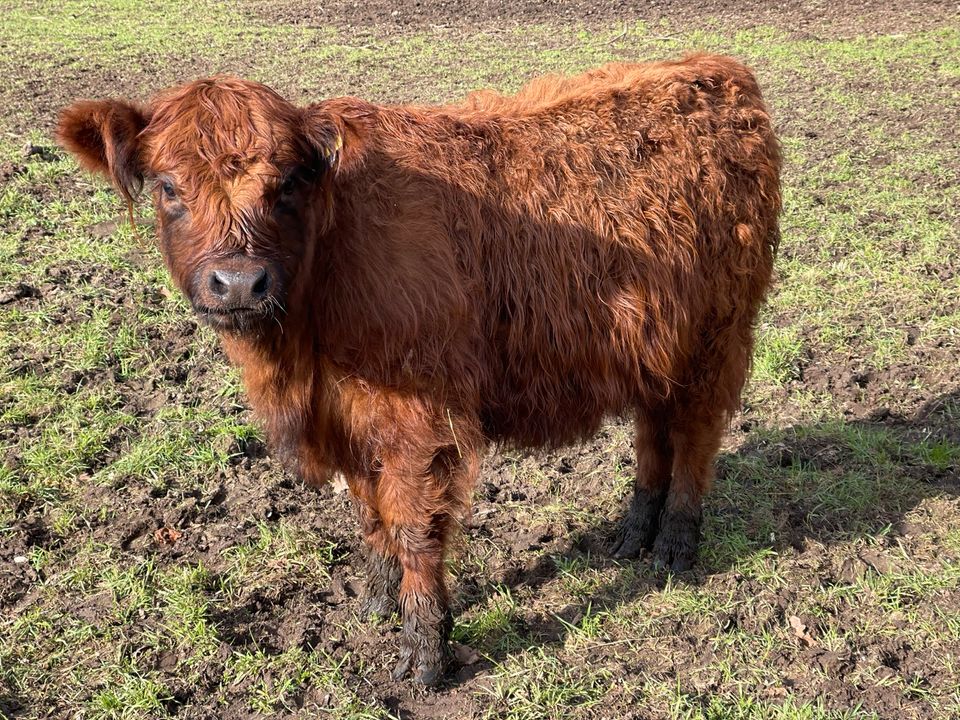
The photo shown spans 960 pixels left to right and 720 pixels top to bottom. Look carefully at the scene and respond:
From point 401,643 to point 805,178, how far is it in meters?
7.02

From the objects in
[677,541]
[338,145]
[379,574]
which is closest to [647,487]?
[677,541]

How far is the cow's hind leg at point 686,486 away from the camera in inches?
192

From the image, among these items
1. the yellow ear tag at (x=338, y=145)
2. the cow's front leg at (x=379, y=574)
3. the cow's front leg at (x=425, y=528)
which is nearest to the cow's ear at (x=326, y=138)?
the yellow ear tag at (x=338, y=145)

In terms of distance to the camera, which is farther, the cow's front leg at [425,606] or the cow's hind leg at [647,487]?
the cow's hind leg at [647,487]

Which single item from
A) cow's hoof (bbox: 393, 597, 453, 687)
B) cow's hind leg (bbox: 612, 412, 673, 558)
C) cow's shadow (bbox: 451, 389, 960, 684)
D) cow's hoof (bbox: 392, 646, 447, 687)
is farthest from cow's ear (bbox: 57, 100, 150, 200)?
cow's hind leg (bbox: 612, 412, 673, 558)

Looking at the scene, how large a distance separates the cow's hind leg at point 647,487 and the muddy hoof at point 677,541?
12 centimetres

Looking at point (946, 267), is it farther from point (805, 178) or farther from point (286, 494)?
point (286, 494)

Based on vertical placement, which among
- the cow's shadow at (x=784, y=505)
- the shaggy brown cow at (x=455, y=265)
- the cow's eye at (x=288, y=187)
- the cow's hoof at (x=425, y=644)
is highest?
the cow's eye at (x=288, y=187)

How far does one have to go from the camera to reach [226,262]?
3.26 metres

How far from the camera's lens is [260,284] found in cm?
327

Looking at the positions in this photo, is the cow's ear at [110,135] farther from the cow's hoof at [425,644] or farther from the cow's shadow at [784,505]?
the cow's shadow at [784,505]

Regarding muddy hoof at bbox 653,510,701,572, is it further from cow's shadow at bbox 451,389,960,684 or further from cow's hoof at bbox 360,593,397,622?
cow's hoof at bbox 360,593,397,622

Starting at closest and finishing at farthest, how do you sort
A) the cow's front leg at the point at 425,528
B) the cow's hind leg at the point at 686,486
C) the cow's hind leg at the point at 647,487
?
the cow's front leg at the point at 425,528
the cow's hind leg at the point at 686,486
the cow's hind leg at the point at 647,487

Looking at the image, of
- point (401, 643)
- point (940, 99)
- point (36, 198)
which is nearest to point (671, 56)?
point (940, 99)
